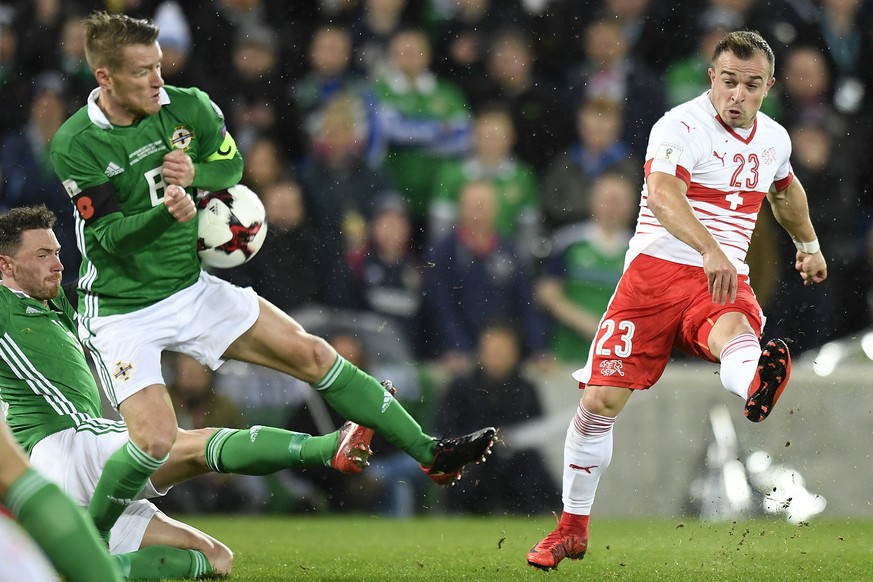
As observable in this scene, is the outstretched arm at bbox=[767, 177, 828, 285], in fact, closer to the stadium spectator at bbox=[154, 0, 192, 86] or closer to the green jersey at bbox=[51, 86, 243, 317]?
the green jersey at bbox=[51, 86, 243, 317]

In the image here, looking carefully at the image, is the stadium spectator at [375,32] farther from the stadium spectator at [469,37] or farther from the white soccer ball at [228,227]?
the white soccer ball at [228,227]

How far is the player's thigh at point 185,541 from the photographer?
18.2 feet

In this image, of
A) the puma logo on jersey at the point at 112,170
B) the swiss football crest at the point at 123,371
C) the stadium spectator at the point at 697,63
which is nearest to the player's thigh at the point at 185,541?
the swiss football crest at the point at 123,371

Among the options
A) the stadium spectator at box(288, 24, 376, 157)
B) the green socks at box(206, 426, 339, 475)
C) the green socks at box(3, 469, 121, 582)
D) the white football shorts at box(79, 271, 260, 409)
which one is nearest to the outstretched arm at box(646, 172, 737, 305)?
the green socks at box(206, 426, 339, 475)

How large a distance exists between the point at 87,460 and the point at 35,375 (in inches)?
17.1

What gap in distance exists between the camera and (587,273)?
894cm

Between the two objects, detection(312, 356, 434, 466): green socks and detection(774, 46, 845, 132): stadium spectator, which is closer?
detection(312, 356, 434, 466): green socks

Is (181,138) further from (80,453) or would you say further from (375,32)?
(375,32)

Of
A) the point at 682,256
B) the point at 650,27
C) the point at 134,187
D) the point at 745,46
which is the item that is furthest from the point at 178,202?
the point at 650,27

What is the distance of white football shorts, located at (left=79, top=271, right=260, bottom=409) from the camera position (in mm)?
5375

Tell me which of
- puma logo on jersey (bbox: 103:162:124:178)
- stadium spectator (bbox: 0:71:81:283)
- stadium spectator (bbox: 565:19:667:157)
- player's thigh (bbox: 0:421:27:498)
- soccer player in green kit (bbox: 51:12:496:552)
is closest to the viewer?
player's thigh (bbox: 0:421:27:498)

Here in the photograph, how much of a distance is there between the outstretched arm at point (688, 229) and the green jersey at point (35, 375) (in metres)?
2.67

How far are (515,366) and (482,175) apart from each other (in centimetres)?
159

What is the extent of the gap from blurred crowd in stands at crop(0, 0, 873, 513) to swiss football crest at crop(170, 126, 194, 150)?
10.4 feet
